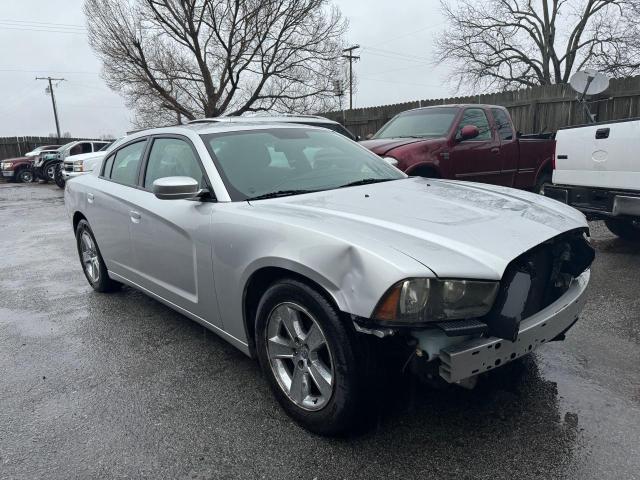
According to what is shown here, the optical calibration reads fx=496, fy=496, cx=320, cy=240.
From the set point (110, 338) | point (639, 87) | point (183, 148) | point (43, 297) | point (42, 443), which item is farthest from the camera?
point (639, 87)

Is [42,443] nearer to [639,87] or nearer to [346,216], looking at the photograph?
[346,216]

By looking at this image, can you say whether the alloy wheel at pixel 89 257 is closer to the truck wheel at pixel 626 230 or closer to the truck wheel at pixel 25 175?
the truck wheel at pixel 626 230

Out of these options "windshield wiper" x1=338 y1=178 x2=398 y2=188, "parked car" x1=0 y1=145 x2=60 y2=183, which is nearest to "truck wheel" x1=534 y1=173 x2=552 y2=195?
"windshield wiper" x1=338 y1=178 x2=398 y2=188

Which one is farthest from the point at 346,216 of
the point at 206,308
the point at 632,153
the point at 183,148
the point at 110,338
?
the point at 632,153

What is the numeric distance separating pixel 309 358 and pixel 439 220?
37.8 inches

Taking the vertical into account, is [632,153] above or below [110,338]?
above

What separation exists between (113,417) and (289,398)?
1007mm

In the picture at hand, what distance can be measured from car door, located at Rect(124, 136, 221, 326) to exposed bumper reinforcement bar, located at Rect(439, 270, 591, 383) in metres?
1.54

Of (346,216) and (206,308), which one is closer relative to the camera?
(346,216)

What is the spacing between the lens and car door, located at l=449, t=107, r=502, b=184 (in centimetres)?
727

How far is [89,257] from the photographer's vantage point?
5094mm

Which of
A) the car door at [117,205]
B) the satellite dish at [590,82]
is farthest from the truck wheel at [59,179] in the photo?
the satellite dish at [590,82]

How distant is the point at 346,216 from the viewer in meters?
2.55

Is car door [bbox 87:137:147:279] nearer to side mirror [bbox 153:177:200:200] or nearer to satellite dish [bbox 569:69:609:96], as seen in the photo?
side mirror [bbox 153:177:200:200]
